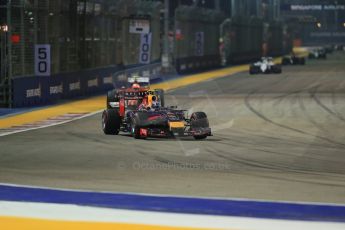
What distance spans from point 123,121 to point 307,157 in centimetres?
489

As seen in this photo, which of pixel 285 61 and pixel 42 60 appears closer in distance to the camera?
pixel 42 60

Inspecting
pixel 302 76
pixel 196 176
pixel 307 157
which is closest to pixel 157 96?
pixel 307 157

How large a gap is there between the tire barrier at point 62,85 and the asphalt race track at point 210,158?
3757 mm

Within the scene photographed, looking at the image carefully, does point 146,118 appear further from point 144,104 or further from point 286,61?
point 286,61

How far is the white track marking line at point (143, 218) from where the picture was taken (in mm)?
7781

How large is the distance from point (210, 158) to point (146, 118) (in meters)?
2.78

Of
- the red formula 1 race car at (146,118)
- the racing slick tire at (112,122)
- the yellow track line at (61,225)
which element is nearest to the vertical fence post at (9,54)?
the red formula 1 race car at (146,118)

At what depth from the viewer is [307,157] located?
1307 centimetres

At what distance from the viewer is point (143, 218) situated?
8125 millimetres

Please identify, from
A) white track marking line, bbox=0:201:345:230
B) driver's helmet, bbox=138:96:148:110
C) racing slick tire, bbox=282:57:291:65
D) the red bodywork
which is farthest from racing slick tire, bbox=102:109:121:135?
racing slick tire, bbox=282:57:291:65

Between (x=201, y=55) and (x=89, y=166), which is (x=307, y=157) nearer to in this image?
(x=89, y=166)

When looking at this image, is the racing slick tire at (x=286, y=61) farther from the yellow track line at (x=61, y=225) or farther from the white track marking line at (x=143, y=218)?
the yellow track line at (x=61, y=225)

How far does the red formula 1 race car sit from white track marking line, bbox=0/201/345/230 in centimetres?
678

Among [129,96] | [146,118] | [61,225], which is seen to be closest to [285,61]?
[129,96]
